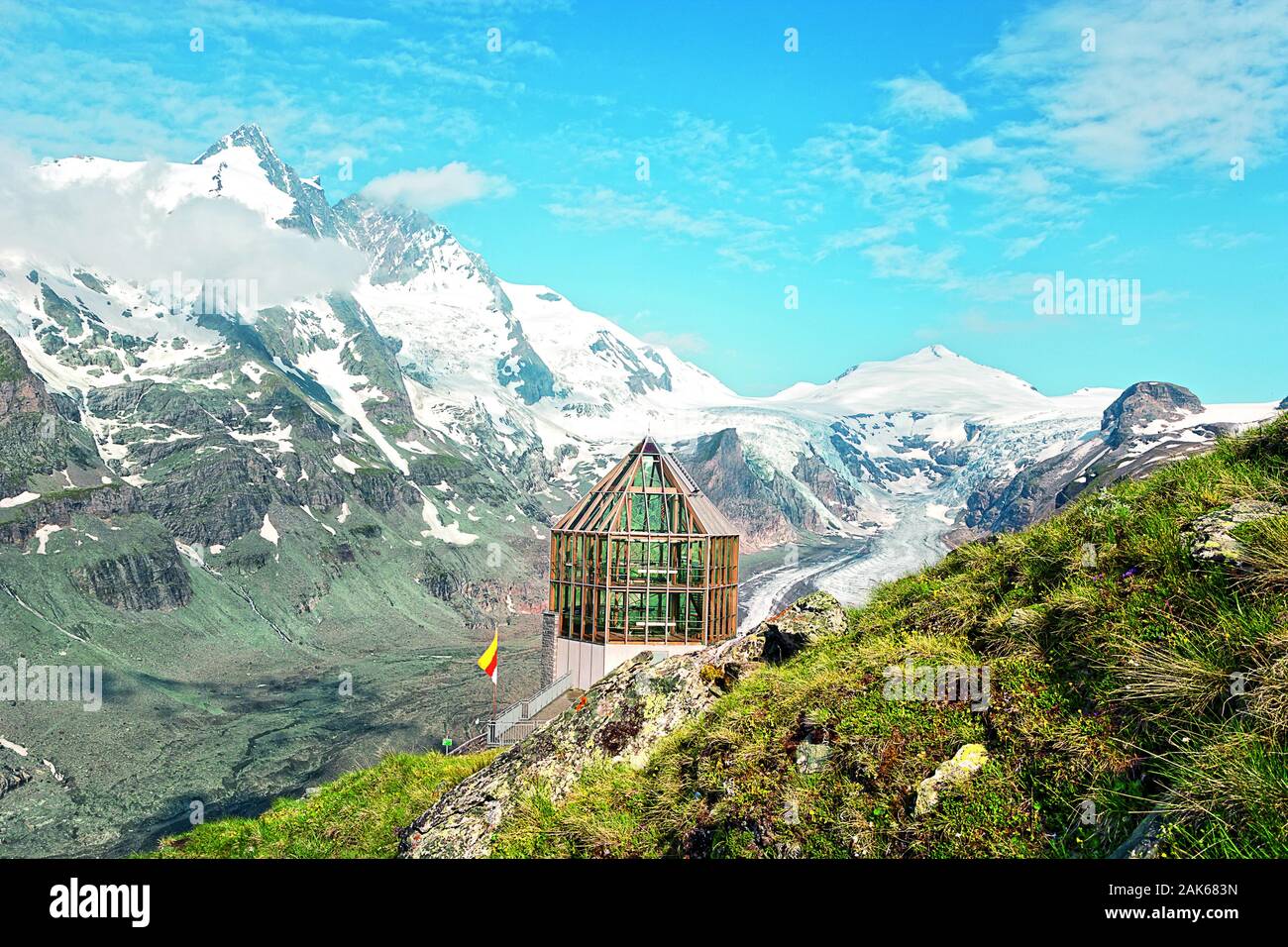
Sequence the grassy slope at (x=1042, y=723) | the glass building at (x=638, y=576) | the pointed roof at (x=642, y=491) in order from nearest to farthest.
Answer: the grassy slope at (x=1042, y=723) < the glass building at (x=638, y=576) < the pointed roof at (x=642, y=491)

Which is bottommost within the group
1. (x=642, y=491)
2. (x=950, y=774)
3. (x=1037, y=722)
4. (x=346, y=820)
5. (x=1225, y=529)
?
(x=346, y=820)

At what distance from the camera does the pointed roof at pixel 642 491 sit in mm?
51156

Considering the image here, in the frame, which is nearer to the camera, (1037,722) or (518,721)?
(1037,722)

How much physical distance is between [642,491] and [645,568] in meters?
5.01

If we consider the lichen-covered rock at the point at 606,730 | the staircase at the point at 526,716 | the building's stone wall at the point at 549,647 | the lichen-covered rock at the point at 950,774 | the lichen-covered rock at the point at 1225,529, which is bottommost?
the staircase at the point at 526,716

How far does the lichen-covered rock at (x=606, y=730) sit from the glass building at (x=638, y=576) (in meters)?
30.3

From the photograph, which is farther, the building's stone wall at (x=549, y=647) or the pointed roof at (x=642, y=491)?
the building's stone wall at (x=549, y=647)

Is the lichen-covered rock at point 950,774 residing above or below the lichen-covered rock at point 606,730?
above

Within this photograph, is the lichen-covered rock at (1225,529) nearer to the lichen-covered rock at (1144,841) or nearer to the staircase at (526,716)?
the lichen-covered rock at (1144,841)

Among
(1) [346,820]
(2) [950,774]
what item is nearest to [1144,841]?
(2) [950,774]

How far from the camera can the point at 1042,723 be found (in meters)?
8.72

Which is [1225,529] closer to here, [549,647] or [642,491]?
[642,491]

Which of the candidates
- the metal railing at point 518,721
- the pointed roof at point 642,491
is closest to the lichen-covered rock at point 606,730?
the metal railing at point 518,721
